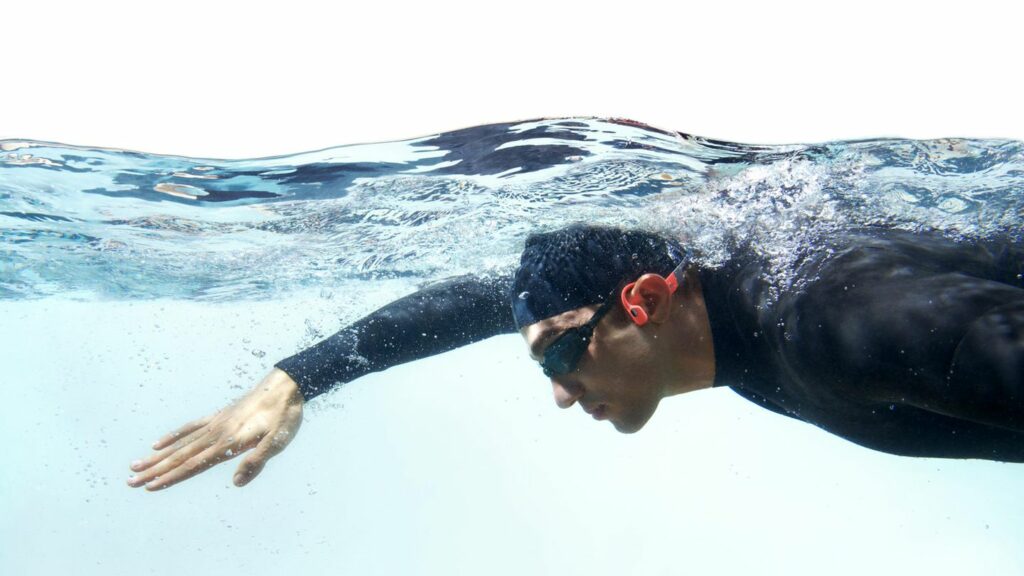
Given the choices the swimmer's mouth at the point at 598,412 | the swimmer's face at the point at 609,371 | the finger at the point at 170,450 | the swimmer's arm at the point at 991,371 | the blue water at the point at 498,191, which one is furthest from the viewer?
the blue water at the point at 498,191

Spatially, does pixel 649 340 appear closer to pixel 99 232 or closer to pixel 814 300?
pixel 814 300

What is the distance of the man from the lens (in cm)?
247

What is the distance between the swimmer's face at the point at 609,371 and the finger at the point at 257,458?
6.36 ft

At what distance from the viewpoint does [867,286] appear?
9.39 ft

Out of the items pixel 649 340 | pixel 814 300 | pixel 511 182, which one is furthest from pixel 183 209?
pixel 814 300

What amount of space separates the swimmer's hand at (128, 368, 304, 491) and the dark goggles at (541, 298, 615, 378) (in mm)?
1940

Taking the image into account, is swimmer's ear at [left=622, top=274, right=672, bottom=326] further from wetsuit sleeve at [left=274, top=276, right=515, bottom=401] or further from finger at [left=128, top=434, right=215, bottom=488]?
finger at [left=128, top=434, right=215, bottom=488]

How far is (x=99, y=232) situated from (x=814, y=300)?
33.5 feet

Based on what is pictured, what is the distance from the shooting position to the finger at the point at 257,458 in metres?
4.28

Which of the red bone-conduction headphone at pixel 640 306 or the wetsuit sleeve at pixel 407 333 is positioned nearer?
the red bone-conduction headphone at pixel 640 306

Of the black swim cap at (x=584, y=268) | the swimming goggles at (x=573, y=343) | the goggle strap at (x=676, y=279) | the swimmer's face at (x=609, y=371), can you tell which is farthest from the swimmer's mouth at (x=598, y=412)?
the goggle strap at (x=676, y=279)

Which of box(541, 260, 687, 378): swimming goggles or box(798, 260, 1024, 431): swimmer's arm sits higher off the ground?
box(798, 260, 1024, 431): swimmer's arm

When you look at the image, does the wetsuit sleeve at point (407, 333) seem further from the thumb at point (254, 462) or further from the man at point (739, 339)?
the thumb at point (254, 462)

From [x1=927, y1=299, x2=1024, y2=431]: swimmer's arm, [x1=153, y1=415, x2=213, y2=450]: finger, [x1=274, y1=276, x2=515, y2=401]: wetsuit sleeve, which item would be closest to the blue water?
[x1=274, y1=276, x2=515, y2=401]: wetsuit sleeve
